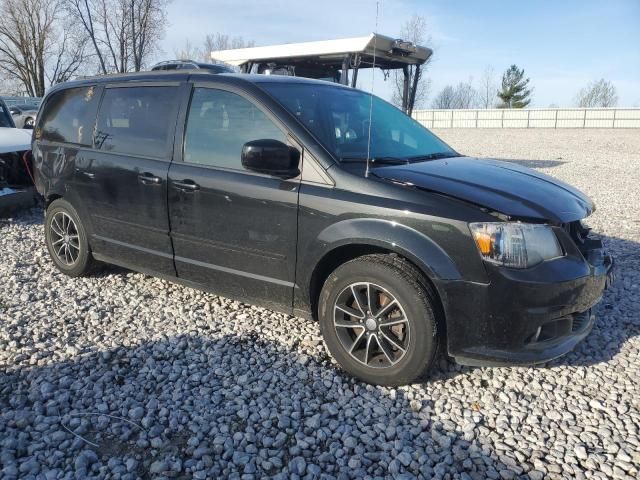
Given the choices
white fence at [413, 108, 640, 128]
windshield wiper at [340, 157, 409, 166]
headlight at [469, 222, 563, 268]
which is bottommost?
headlight at [469, 222, 563, 268]

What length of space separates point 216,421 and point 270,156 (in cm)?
161

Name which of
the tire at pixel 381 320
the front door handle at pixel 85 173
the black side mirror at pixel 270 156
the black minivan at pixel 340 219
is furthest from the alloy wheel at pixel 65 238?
the tire at pixel 381 320

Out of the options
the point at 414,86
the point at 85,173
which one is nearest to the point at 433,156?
the point at 85,173

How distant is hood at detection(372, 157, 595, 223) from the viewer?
2941 mm

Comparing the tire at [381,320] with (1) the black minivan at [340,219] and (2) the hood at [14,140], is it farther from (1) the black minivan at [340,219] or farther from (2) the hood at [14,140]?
(2) the hood at [14,140]

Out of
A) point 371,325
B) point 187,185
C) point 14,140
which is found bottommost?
point 371,325

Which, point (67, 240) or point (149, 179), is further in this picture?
point (67, 240)

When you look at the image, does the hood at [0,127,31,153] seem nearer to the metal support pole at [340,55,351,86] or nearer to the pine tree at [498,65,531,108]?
the metal support pole at [340,55,351,86]

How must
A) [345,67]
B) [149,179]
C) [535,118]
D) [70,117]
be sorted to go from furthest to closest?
1. [535,118]
2. [345,67]
3. [70,117]
4. [149,179]

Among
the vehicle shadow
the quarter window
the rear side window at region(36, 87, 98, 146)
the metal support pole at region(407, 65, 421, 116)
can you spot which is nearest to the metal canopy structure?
the metal support pole at region(407, 65, 421, 116)

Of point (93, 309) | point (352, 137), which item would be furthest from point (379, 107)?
point (93, 309)

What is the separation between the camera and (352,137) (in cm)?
368

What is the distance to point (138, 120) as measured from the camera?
167 inches

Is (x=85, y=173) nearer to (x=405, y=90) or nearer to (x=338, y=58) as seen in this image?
(x=338, y=58)
